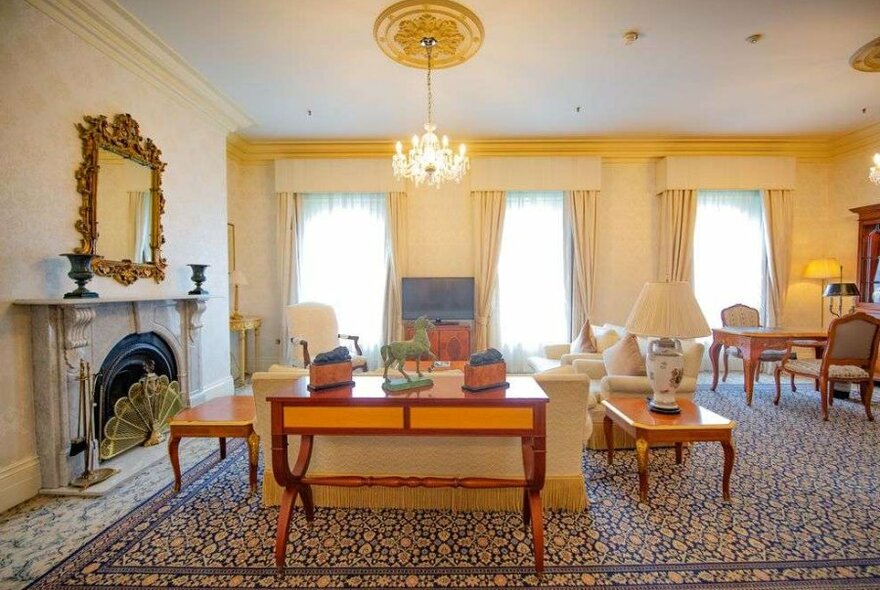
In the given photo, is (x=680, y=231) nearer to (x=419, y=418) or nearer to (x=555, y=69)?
(x=555, y=69)

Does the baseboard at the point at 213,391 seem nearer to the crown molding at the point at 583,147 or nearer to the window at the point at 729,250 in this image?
the crown molding at the point at 583,147

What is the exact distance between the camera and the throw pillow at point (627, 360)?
122 inches

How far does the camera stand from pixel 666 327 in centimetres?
237

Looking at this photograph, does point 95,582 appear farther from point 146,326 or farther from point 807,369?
point 807,369

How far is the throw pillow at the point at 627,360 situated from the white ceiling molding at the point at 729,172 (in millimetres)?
3546

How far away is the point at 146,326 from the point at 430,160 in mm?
2835

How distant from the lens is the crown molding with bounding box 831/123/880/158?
201 inches

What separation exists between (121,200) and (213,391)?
84.9 inches

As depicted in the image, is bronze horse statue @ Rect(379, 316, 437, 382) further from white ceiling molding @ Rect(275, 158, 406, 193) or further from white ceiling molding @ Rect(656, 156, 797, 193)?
white ceiling molding @ Rect(656, 156, 797, 193)

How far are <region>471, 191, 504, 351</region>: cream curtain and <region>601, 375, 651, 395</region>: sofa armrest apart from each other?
2694mm

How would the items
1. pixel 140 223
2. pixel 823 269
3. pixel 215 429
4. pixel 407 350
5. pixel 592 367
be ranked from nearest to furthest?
1. pixel 407 350
2. pixel 215 429
3. pixel 140 223
4. pixel 592 367
5. pixel 823 269

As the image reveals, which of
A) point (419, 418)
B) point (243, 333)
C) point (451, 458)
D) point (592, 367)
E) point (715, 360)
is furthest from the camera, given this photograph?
point (243, 333)

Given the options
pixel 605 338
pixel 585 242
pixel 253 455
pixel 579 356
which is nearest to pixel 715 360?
pixel 605 338

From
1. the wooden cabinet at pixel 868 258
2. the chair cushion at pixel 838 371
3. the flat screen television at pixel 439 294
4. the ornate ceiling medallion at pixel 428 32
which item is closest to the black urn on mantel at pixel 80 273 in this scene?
the ornate ceiling medallion at pixel 428 32
